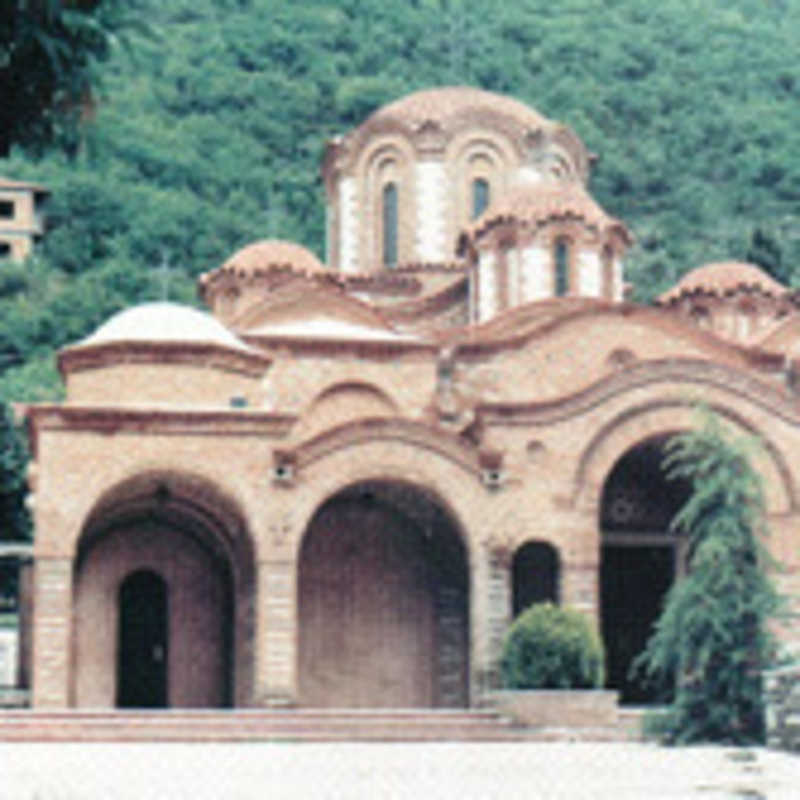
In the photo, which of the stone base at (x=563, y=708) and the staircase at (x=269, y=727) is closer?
the staircase at (x=269, y=727)

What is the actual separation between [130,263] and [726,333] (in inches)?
1369

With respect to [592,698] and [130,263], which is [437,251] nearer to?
[592,698]

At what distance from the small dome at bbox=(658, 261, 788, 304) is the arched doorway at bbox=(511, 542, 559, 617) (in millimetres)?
8750

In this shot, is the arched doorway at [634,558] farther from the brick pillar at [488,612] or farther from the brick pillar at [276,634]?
the brick pillar at [276,634]

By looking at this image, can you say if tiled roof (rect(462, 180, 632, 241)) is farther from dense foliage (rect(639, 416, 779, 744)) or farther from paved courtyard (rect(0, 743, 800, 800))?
paved courtyard (rect(0, 743, 800, 800))

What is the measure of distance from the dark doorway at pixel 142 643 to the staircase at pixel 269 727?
11.9 ft

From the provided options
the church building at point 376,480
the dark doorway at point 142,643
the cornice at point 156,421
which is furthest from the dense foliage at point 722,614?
the dark doorway at point 142,643

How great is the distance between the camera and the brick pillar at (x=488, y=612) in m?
21.6

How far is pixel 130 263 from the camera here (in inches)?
2418

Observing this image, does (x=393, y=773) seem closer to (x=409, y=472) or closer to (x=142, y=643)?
(x=409, y=472)

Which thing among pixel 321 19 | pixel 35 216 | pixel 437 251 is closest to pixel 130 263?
pixel 35 216

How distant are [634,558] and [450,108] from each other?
33.7 feet

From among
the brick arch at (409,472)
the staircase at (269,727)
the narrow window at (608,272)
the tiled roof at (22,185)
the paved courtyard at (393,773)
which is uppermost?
the tiled roof at (22,185)

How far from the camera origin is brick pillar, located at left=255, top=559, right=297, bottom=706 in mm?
20859
